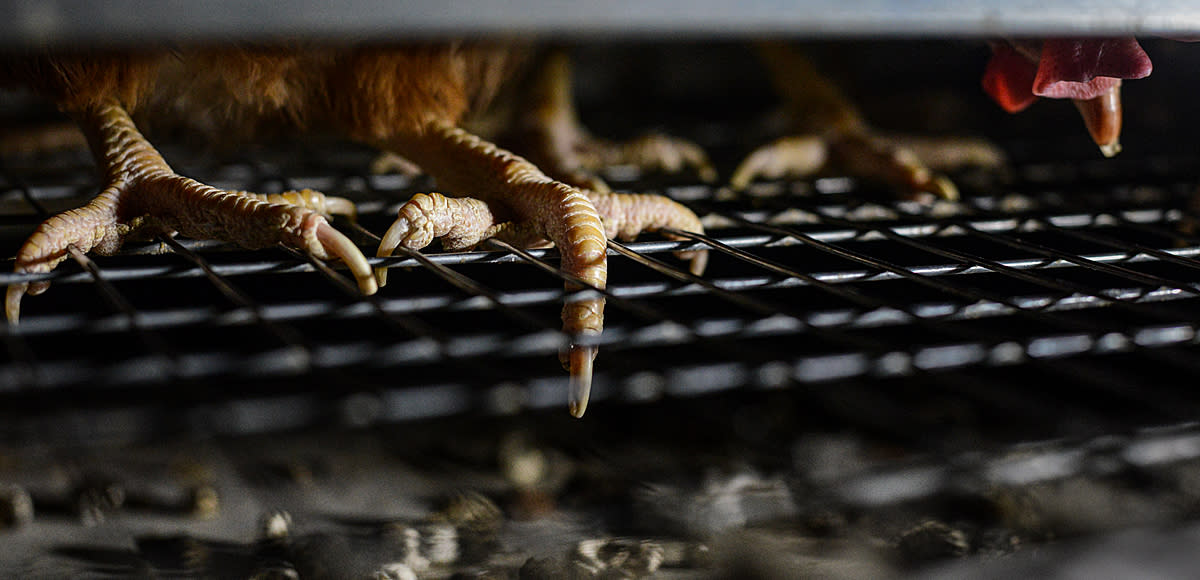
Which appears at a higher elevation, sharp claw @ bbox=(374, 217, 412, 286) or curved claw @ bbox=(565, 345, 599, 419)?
sharp claw @ bbox=(374, 217, 412, 286)

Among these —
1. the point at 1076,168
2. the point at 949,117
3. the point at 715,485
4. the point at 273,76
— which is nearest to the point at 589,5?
the point at 273,76

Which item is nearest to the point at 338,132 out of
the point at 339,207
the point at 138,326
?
the point at 339,207

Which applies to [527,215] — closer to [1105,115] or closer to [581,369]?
[581,369]

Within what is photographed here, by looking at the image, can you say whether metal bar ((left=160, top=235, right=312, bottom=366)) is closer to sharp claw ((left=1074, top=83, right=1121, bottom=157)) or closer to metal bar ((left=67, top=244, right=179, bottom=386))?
metal bar ((left=67, top=244, right=179, bottom=386))

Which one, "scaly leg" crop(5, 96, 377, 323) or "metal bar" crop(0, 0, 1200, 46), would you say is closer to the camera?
"metal bar" crop(0, 0, 1200, 46)

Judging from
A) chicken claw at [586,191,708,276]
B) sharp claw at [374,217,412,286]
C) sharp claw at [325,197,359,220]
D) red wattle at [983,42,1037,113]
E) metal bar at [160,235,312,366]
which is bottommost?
metal bar at [160,235,312,366]

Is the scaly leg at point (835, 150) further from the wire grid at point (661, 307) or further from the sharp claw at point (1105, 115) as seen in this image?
the sharp claw at point (1105, 115)

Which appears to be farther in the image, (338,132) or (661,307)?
(661,307)

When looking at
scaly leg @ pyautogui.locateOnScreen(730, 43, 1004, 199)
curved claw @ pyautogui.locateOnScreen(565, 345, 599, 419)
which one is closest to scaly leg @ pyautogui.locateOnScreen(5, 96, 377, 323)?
curved claw @ pyautogui.locateOnScreen(565, 345, 599, 419)
